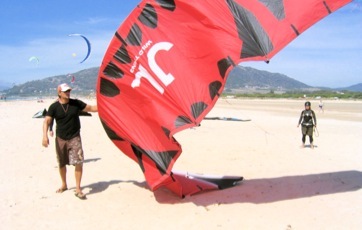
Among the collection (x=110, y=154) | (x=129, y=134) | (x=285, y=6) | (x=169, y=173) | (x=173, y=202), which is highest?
(x=285, y=6)

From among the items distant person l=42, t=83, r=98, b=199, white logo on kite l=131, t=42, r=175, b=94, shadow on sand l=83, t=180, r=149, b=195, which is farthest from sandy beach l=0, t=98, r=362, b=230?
white logo on kite l=131, t=42, r=175, b=94

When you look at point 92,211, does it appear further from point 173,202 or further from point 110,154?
point 110,154

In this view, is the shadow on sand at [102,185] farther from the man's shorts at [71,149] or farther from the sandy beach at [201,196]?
the man's shorts at [71,149]

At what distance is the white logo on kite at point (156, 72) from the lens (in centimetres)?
573

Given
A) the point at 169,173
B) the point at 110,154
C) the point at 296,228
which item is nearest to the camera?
the point at 296,228

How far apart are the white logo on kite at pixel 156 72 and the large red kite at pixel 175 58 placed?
15 millimetres

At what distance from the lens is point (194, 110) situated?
5.45 meters

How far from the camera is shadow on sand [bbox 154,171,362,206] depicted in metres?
6.44

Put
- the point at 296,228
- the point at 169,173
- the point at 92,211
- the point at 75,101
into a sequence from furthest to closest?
the point at 75,101
the point at 92,211
the point at 169,173
the point at 296,228

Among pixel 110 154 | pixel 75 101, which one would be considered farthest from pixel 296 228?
pixel 110 154

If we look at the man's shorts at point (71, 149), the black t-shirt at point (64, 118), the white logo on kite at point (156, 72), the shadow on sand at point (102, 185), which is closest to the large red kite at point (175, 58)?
the white logo on kite at point (156, 72)

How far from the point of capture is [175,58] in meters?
5.73

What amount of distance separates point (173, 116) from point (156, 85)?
1.82ft

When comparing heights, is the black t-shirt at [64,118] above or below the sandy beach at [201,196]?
above
